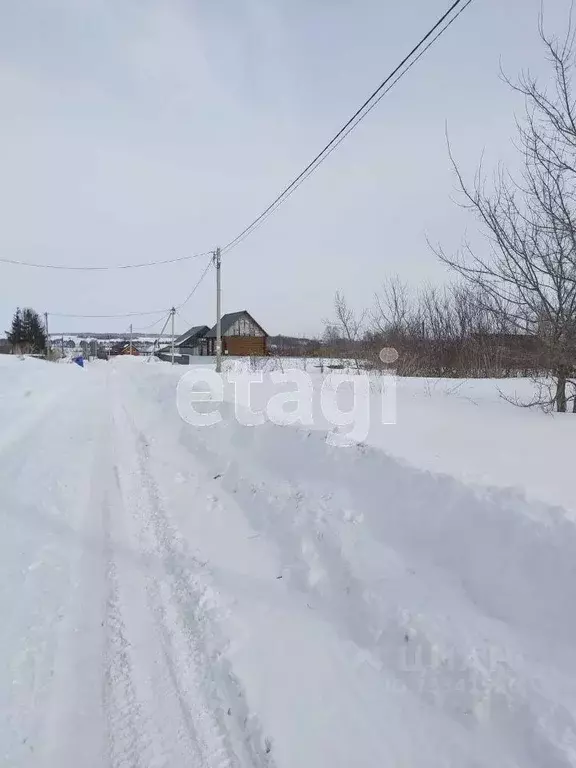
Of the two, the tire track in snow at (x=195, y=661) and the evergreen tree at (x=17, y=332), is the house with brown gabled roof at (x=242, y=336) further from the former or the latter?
the tire track in snow at (x=195, y=661)

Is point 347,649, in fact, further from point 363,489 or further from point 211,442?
point 211,442

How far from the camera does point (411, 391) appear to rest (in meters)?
10.6

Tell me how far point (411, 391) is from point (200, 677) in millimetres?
8885

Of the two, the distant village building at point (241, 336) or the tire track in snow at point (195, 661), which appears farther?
the distant village building at point (241, 336)

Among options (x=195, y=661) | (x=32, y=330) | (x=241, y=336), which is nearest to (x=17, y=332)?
(x=32, y=330)

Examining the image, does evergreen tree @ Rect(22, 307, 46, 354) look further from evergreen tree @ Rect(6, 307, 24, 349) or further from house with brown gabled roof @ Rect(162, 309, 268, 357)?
house with brown gabled roof @ Rect(162, 309, 268, 357)

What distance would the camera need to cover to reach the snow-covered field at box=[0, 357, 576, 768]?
214 centimetres

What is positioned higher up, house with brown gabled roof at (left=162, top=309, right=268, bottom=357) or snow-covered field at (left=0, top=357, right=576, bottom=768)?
house with brown gabled roof at (left=162, top=309, right=268, bottom=357)

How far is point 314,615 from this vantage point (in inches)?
125

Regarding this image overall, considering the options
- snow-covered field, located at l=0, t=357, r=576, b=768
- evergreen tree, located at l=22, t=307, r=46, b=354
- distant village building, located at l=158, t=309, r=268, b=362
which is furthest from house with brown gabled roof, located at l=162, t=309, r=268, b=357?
snow-covered field, located at l=0, t=357, r=576, b=768

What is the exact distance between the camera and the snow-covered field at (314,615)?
214 centimetres

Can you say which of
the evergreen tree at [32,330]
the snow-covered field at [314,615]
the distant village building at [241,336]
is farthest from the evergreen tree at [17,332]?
the snow-covered field at [314,615]

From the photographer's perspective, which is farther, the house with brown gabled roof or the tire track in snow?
the house with brown gabled roof

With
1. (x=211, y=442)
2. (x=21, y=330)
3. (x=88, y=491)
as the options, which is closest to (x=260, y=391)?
(x=211, y=442)
